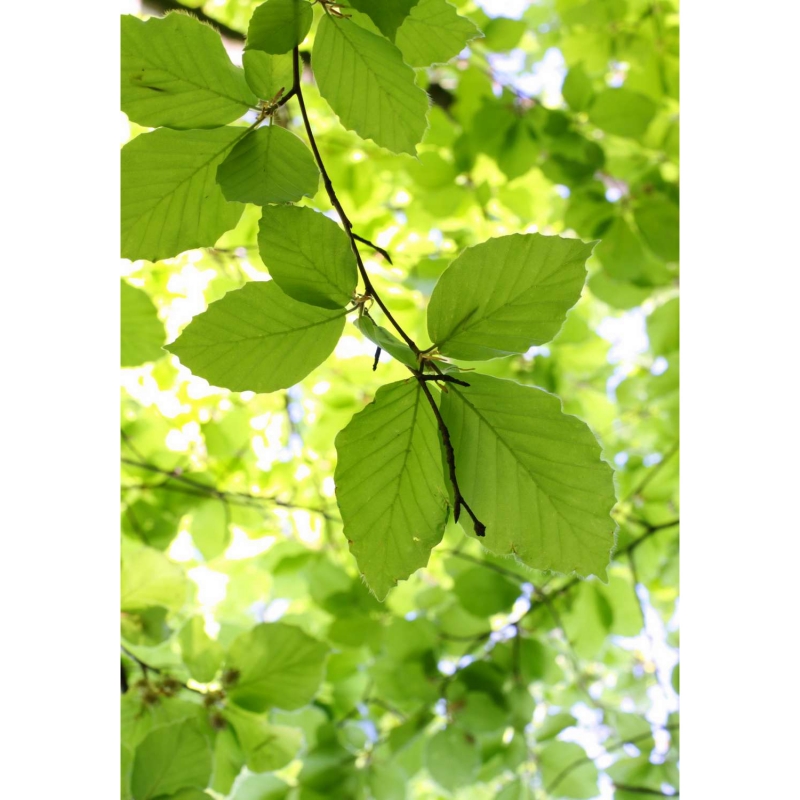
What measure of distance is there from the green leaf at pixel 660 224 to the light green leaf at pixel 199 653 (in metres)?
0.97

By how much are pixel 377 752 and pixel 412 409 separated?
3.44 ft

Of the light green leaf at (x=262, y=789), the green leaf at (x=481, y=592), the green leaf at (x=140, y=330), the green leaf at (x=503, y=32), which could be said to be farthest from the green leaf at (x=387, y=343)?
the green leaf at (x=503, y=32)

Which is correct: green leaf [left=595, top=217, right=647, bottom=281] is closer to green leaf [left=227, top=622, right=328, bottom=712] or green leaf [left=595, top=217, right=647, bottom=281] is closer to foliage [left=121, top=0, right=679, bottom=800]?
foliage [left=121, top=0, right=679, bottom=800]

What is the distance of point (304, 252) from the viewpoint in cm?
37

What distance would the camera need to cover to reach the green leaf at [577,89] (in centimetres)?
112

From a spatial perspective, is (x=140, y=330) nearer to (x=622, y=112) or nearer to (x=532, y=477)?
(x=532, y=477)

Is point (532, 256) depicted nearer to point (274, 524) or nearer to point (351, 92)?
point (351, 92)

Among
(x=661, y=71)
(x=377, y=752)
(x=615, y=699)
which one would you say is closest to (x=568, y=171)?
(x=661, y=71)

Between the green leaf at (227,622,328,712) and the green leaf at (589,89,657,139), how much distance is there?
3.15 feet

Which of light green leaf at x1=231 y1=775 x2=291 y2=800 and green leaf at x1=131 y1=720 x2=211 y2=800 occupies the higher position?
green leaf at x1=131 y1=720 x2=211 y2=800

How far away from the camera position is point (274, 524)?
1.51 metres

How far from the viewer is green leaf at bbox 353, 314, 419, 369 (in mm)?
328

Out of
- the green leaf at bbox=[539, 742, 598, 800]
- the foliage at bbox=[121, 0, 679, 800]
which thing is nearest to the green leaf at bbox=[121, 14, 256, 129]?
the foliage at bbox=[121, 0, 679, 800]

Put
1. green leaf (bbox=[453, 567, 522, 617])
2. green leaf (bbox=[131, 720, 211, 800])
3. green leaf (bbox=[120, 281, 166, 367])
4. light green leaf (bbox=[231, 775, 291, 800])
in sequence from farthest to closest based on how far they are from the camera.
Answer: green leaf (bbox=[453, 567, 522, 617]) → light green leaf (bbox=[231, 775, 291, 800]) → green leaf (bbox=[120, 281, 166, 367]) → green leaf (bbox=[131, 720, 211, 800])
